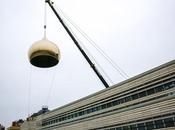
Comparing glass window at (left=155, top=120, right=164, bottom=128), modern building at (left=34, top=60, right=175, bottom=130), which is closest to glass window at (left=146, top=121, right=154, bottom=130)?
modern building at (left=34, top=60, right=175, bottom=130)

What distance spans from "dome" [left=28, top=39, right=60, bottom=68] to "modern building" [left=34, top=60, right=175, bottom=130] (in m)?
19.4

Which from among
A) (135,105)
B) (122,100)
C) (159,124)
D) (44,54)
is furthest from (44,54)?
(122,100)

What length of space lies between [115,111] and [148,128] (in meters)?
6.35

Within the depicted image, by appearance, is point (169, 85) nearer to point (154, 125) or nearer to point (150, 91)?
point (150, 91)

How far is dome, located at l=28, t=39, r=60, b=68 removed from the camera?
7746 mm

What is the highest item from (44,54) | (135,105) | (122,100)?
(122,100)

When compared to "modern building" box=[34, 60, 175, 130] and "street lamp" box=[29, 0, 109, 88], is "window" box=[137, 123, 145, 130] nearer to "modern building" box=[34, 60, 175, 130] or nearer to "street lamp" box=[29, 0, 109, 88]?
"modern building" box=[34, 60, 175, 130]

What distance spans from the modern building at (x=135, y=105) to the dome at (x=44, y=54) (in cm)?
1944

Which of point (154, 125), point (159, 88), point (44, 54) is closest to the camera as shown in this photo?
point (44, 54)

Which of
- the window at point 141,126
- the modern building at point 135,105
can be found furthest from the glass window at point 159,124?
the window at point 141,126

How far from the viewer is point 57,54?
782 centimetres

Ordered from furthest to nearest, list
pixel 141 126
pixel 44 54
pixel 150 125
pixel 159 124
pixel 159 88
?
pixel 141 126, pixel 150 125, pixel 159 88, pixel 159 124, pixel 44 54

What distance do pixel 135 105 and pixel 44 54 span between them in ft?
75.7

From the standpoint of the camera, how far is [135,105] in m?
29.2
